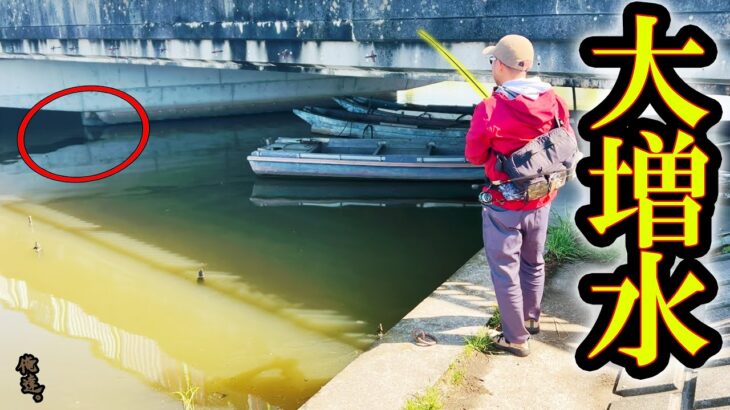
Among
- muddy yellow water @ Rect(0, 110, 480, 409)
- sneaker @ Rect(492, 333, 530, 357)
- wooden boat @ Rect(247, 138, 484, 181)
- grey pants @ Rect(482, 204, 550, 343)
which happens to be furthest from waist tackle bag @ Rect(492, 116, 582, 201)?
wooden boat @ Rect(247, 138, 484, 181)

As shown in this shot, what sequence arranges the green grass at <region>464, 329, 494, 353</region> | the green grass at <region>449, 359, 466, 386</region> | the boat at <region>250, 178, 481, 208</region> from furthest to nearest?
the boat at <region>250, 178, 481, 208</region>, the green grass at <region>464, 329, 494, 353</region>, the green grass at <region>449, 359, 466, 386</region>

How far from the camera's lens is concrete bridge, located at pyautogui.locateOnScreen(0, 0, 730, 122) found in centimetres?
764

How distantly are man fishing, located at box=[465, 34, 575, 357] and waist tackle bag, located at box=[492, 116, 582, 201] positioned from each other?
0.04 m

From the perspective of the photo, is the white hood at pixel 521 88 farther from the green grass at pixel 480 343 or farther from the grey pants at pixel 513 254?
the green grass at pixel 480 343

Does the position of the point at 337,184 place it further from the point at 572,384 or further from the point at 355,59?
the point at 572,384

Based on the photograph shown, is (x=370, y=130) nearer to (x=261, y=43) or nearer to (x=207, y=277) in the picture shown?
(x=261, y=43)

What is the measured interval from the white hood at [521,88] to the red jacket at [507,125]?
0.07 feet

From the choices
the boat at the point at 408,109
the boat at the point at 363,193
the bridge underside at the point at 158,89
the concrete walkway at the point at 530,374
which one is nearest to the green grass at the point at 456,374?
the concrete walkway at the point at 530,374

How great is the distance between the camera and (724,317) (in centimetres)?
459

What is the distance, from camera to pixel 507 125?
3.96 m

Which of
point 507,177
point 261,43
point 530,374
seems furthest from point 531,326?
point 261,43

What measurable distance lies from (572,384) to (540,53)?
4865 millimetres

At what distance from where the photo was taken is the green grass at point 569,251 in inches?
245

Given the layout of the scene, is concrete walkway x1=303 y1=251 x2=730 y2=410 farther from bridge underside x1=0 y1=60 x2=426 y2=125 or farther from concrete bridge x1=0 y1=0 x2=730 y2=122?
bridge underside x1=0 y1=60 x2=426 y2=125
